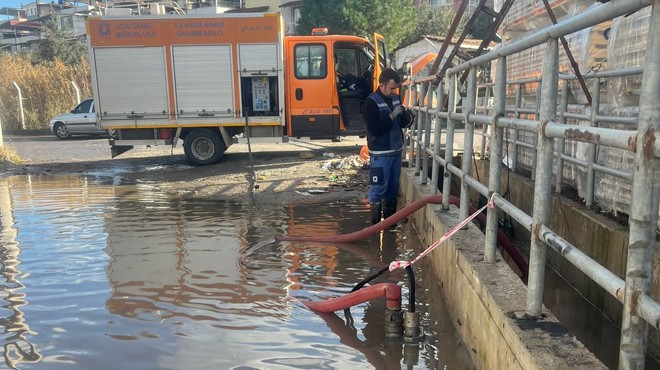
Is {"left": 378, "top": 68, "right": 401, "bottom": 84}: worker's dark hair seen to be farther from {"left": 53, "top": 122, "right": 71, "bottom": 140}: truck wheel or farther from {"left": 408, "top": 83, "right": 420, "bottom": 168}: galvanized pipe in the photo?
{"left": 53, "top": 122, "right": 71, "bottom": 140}: truck wheel

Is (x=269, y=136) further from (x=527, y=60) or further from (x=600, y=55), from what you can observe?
(x=600, y=55)

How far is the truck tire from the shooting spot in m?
12.3

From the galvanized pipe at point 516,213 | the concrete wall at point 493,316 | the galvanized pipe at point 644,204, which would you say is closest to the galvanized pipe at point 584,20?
the galvanized pipe at point 644,204

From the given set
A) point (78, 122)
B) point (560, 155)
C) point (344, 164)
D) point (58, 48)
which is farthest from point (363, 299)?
point (58, 48)

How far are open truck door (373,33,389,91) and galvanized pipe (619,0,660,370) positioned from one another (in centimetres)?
1058

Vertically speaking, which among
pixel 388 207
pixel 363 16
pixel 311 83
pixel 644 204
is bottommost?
pixel 388 207

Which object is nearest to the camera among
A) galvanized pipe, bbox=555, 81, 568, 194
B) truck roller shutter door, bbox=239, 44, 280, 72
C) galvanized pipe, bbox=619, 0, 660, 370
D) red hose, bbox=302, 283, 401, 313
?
galvanized pipe, bbox=619, 0, 660, 370

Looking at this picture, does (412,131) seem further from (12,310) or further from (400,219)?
(12,310)

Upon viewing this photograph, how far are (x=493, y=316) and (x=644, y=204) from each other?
126 centimetres

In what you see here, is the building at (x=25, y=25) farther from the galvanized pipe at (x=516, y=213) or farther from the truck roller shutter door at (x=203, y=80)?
the galvanized pipe at (x=516, y=213)

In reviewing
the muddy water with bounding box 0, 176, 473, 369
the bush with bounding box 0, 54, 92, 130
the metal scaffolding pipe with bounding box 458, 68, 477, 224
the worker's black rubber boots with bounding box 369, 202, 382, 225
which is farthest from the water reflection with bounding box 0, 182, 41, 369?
the bush with bounding box 0, 54, 92, 130

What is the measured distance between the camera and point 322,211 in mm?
7922

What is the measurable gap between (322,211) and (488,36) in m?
3.52

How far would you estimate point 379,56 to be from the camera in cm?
1235
